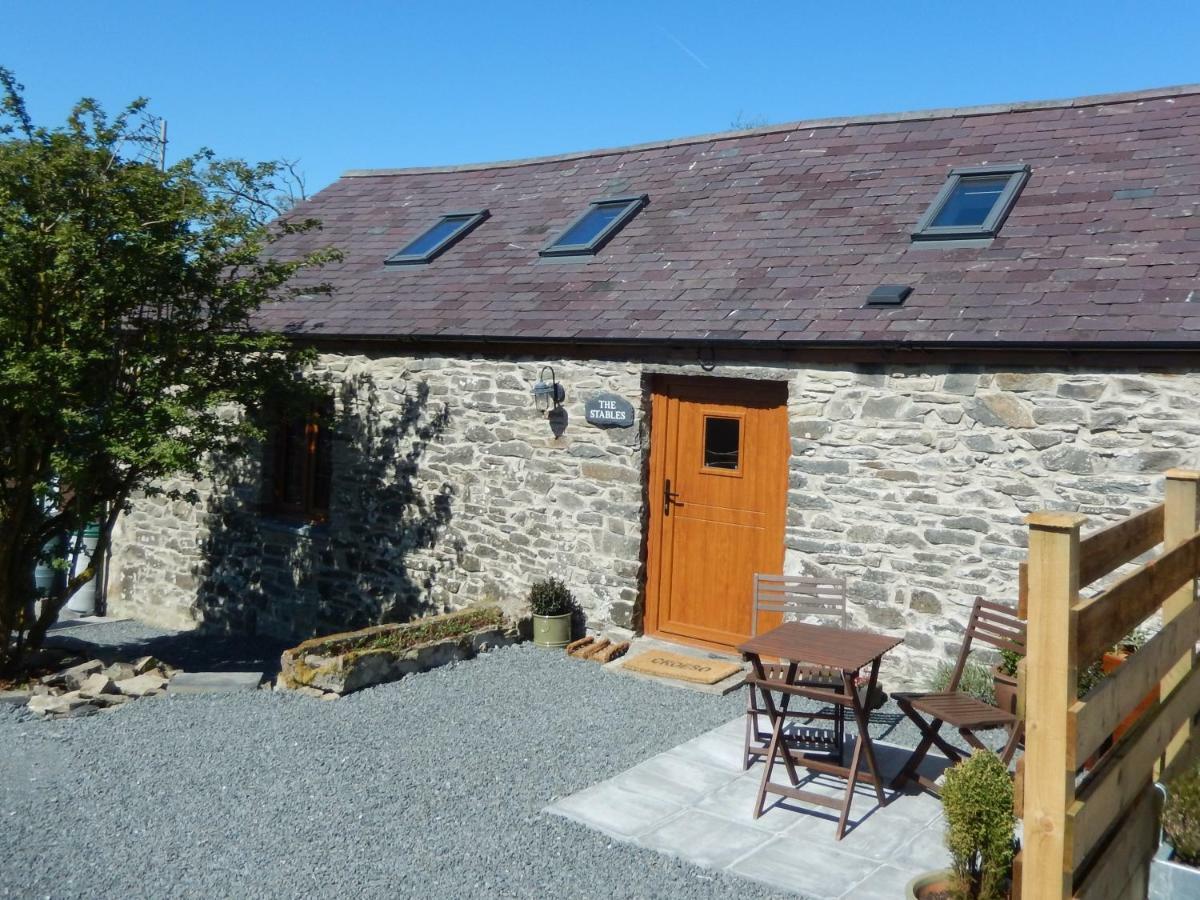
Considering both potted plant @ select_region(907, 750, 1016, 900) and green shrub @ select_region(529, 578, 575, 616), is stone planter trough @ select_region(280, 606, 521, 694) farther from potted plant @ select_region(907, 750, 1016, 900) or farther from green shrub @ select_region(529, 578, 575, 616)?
potted plant @ select_region(907, 750, 1016, 900)

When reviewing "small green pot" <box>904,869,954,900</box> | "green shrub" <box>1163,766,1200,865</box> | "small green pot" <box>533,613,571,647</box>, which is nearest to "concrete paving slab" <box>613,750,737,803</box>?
"small green pot" <box>904,869,954,900</box>

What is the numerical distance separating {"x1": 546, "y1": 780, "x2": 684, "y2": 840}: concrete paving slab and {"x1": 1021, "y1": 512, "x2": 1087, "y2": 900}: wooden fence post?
2.30 meters

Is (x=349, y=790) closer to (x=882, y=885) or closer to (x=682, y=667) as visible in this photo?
(x=882, y=885)

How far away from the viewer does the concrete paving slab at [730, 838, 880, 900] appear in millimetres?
4465

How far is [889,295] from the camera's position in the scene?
777 cm

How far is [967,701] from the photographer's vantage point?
17.7 ft

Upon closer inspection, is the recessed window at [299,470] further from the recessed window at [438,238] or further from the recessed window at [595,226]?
the recessed window at [595,226]

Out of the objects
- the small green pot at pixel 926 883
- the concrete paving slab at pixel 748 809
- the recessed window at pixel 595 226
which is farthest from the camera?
the recessed window at pixel 595 226

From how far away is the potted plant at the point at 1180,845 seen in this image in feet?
12.1

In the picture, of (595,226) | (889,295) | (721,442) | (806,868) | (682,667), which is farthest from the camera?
(595,226)

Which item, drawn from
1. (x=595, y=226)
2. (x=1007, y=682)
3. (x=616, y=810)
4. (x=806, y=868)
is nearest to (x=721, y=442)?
(x=1007, y=682)

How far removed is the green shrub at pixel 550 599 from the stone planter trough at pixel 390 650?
0.95ft

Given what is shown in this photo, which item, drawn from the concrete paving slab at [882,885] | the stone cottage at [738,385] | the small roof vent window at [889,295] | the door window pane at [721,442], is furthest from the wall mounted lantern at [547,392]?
the concrete paving slab at [882,885]

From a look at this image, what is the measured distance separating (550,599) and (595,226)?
423cm
